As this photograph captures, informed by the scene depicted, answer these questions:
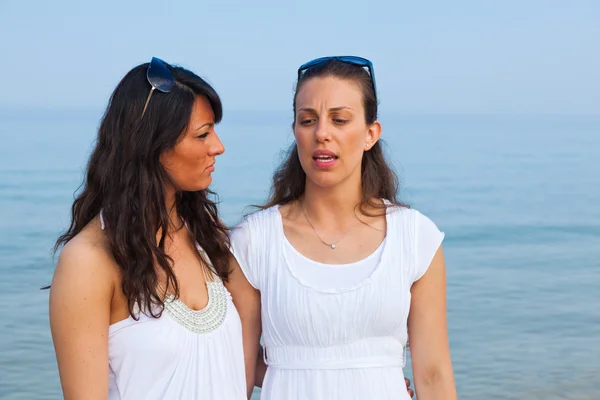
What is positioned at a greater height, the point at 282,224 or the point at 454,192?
the point at 282,224

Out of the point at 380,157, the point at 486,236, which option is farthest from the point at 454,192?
the point at 380,157

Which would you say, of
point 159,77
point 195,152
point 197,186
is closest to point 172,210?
point 197,186

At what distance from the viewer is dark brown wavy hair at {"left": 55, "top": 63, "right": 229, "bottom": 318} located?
335 centimetres

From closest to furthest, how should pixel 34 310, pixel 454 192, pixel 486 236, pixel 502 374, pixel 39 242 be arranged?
pixel 502 374
pixel 34 310
pixel 39 242
pixel 486 236
pixel 454 192

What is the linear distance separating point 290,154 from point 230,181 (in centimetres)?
1666

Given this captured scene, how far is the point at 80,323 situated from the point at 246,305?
786mm

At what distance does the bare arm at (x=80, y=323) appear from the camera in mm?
3145

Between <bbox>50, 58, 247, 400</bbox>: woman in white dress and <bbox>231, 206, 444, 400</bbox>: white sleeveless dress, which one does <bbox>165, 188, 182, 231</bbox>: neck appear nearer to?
<bbox>50, 58, 247, 400</bbox>: woman in white dress

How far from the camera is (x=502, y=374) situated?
28.1 feet

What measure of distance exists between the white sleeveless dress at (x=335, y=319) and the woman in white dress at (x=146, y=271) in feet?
0.53

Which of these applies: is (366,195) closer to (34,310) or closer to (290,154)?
(290,154)

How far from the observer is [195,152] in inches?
139

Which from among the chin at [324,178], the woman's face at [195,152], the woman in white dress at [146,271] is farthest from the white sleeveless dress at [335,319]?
the woman's face at [195,152]

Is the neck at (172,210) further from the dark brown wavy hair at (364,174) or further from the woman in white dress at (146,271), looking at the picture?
the dark brown wavy hair at (364,174)
